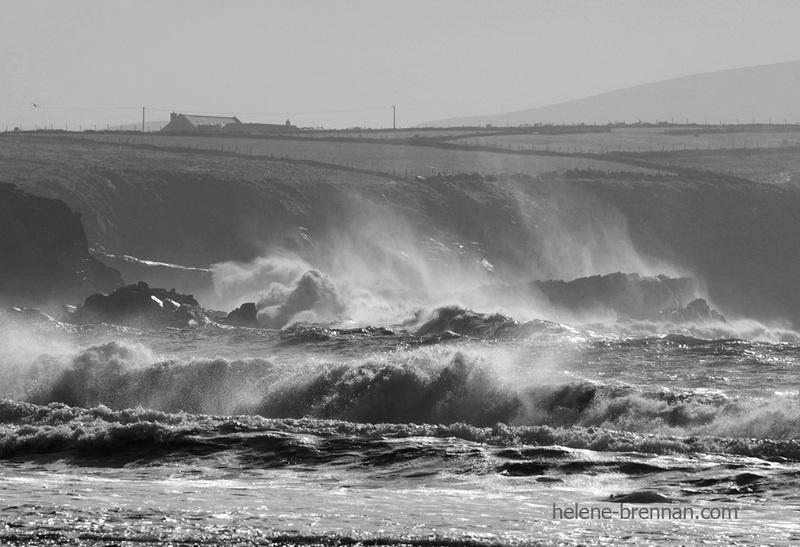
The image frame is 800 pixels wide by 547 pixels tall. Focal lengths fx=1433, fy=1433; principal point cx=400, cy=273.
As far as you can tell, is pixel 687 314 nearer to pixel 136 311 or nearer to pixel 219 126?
pixel 136 311

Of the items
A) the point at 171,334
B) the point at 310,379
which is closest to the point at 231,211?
the point at 171,334

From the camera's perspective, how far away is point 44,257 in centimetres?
6225

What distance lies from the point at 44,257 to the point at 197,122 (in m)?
61.6

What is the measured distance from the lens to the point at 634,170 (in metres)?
99.9

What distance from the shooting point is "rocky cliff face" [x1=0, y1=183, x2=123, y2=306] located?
200 ft

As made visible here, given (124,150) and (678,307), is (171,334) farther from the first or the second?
(124,150)

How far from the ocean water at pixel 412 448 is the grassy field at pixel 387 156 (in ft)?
196

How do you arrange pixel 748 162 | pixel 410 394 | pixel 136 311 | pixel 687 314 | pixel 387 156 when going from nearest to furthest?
pixel 410 394
pixel 136 311
pixel 687 314
pixel 748 162
pixel 387 156

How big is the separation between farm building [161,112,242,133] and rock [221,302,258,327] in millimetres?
59069

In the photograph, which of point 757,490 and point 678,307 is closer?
point 757,490

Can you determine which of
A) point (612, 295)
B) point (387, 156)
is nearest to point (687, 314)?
point (612, 295)

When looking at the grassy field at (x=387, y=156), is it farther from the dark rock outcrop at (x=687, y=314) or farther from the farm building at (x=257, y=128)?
the dark rock outcrop at (x=687, y=314)

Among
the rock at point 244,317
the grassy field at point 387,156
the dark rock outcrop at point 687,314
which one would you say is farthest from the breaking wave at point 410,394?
the grassy field at point 387,156

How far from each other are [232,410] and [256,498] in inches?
438
